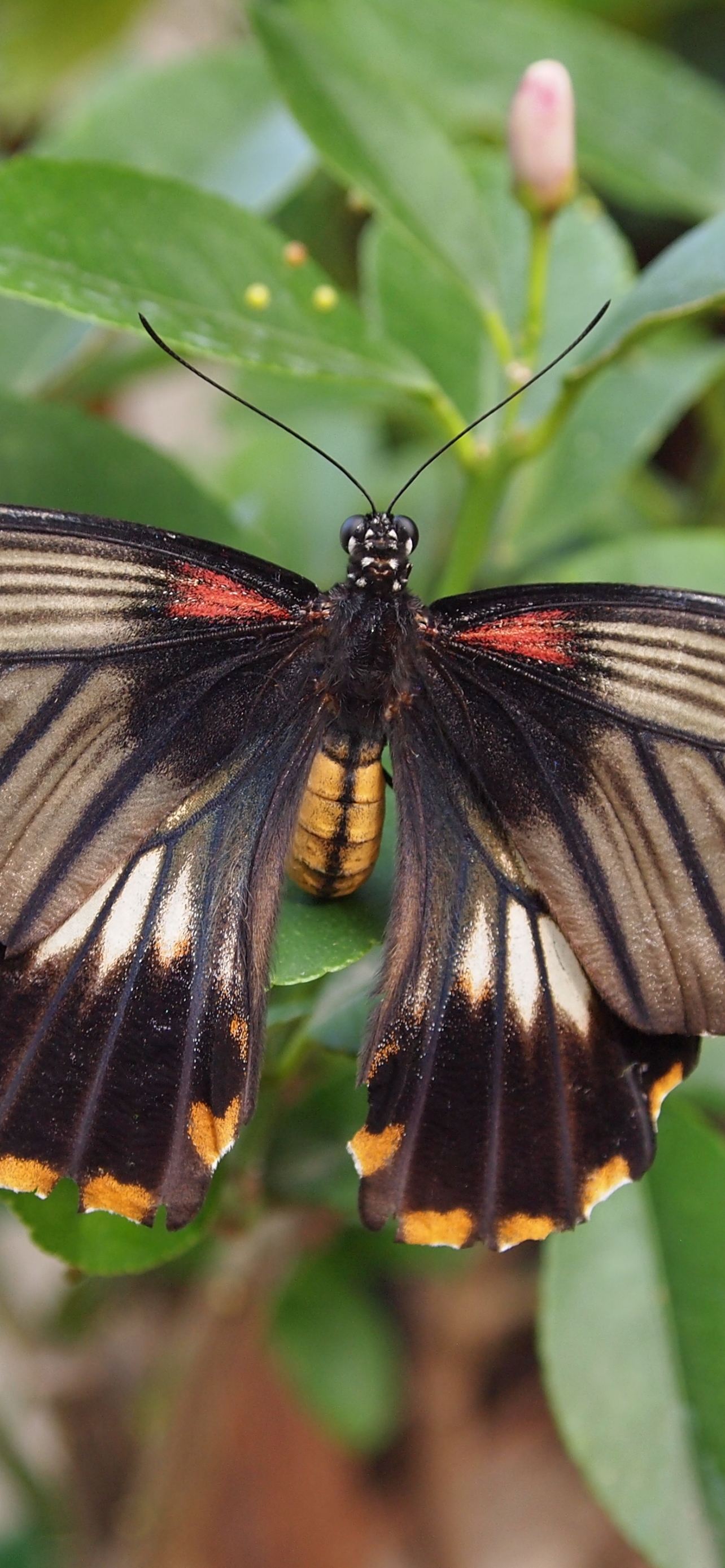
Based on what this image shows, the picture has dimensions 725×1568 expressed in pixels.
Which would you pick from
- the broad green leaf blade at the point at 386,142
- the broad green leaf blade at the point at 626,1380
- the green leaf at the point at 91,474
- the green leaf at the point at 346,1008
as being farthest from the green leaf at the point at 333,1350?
the broad green leaf blade at the point at 386,142

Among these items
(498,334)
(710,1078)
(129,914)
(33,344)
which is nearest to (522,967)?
(129,914)

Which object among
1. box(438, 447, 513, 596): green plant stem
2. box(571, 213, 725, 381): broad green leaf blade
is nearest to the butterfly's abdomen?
box(438, 447, 513, 596): green plant stem

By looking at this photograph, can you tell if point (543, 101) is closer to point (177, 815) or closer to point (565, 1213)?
point (177, 815)

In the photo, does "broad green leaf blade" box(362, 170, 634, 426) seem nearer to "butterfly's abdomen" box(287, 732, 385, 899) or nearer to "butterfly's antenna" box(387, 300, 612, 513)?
"butterfly's antenna" box(387, 300, 612, 513)

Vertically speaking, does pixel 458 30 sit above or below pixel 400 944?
above

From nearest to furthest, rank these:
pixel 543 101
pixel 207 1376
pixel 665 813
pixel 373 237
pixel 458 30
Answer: pixel 665 813 < pixel 543 101 < pixel 373 237 < pixel 458 30 < pixel 207 1376

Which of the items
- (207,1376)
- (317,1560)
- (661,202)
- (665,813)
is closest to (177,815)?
(665,813)

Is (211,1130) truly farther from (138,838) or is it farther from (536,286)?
(536,286)
